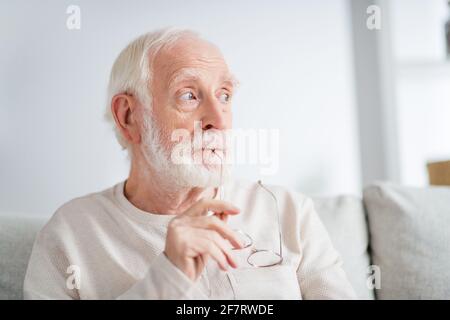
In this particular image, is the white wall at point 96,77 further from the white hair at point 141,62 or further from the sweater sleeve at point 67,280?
the sweater sleeve at point 67,280

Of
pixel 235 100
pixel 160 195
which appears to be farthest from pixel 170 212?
pixel 235 100

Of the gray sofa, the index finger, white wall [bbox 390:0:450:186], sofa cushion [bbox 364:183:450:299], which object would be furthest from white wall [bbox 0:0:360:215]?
white wall [bbox 390:0:450:186]

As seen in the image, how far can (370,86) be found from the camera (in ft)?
5.32

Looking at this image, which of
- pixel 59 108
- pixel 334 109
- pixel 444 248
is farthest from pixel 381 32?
pixel 59 108

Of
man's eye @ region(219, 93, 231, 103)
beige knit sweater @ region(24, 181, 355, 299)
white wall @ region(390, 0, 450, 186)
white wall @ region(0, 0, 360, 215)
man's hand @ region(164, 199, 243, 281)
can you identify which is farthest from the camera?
white wall @ region(390, 0, 450, 186)

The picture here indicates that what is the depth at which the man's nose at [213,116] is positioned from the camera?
1036mm

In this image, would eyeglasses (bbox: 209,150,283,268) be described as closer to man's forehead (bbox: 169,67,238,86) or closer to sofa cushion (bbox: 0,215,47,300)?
man's forehead (bbox: 169,67,238,86)

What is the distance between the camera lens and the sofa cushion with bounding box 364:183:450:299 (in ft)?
3.93

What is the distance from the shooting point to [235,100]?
1240 mm

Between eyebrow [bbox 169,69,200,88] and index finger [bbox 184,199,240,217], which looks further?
eyebrow [bbox 169,69,200,88]

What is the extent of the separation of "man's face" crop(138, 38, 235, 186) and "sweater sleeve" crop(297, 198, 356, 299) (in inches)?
9.9

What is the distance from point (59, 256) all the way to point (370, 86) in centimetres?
113

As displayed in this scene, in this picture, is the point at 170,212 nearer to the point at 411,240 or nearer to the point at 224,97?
the point at 224,97
